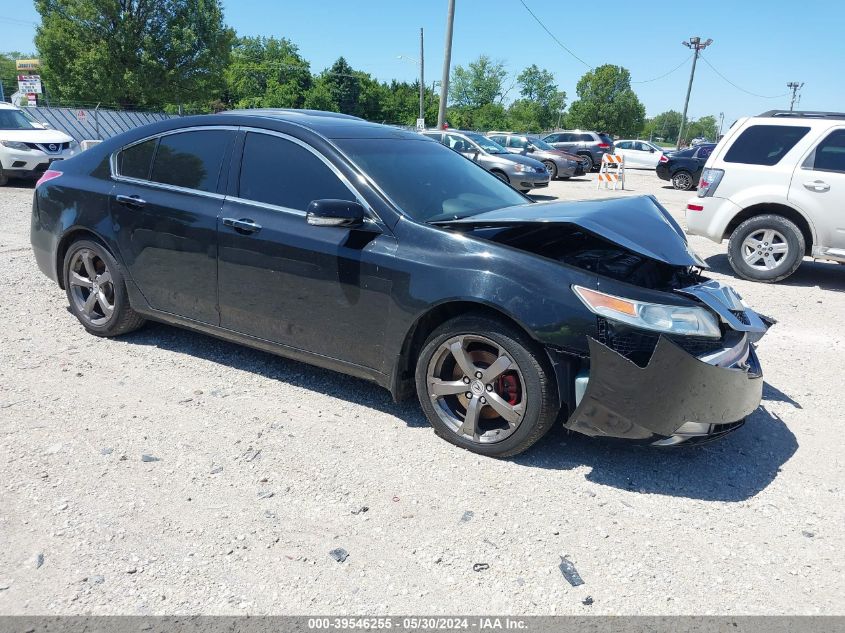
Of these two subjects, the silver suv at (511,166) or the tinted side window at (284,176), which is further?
the silver suv at (511,166)

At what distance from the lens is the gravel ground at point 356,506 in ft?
8.16

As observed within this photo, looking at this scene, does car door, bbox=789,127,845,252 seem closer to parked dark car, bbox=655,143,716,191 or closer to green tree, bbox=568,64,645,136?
parked dark car, bbox=655,143,716,191

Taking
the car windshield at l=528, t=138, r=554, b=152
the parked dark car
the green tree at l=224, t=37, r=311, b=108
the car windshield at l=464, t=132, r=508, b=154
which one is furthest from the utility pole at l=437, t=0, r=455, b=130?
the green tree at l=224, t=37, r=311, b=108

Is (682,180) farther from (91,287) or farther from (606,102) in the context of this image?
(606,102)

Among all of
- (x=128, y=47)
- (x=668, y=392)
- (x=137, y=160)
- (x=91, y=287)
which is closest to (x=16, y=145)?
(x=91, y=287)

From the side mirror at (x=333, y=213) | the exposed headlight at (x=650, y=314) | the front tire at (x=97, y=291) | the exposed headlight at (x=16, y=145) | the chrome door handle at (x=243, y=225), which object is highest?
the side mirror at (x=333, y=213)

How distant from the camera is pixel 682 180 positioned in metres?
Answer: 21.8

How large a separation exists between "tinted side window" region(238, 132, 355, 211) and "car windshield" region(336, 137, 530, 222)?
198 millimetres

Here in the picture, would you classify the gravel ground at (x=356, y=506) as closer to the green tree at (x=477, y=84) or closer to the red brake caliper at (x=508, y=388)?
the red brake caliper at (x=508, y=388)

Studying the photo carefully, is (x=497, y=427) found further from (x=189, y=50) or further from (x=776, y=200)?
(x=189, y=50)

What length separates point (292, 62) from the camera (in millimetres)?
86188

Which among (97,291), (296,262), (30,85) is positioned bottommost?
(97,291)

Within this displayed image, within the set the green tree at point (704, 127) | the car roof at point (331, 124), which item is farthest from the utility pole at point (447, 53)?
the green tree at point (704, 127)

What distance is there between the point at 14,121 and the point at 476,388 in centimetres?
1645
